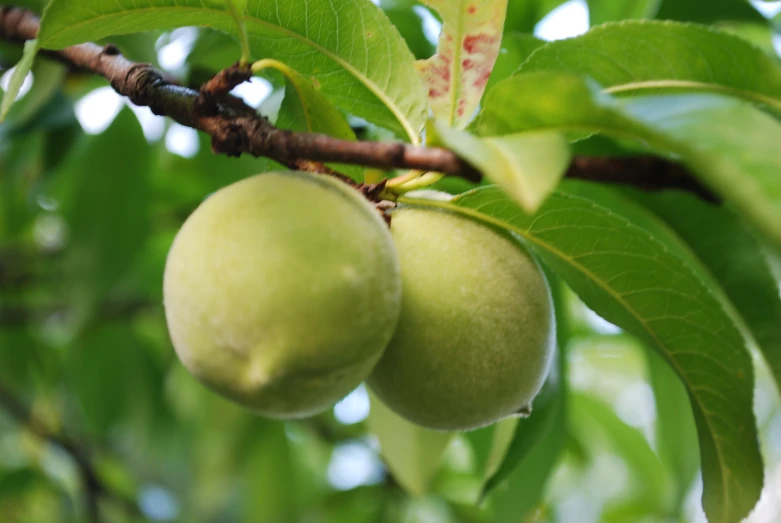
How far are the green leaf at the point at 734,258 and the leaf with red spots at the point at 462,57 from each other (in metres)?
0.27

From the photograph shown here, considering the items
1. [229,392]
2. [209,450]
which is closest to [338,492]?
[209,450]

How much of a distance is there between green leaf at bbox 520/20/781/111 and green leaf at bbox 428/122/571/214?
0.24 meters

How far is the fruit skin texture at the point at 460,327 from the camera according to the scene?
2.34ft

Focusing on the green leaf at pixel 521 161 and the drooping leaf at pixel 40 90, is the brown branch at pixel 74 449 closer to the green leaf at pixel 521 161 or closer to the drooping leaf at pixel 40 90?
the drooping leaf at pixel 40 90

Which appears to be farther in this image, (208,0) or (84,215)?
(84,215)

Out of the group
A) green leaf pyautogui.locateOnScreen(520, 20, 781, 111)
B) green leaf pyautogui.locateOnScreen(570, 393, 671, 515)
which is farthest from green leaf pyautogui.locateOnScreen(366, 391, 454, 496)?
green leaf pyautogui.locateOnScreen(570, 393, 671, 515)

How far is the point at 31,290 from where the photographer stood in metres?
1.98

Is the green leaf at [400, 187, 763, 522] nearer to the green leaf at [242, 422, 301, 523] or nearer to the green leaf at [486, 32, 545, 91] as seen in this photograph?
the green leaf at [486, 32, 545, 91]

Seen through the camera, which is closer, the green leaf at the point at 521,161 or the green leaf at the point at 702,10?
the green leaf at the point at 521,161

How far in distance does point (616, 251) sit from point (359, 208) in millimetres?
261

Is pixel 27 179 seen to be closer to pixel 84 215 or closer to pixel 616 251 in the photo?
pixel 84 215

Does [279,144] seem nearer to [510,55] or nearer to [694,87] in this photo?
[694,87]

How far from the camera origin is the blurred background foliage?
132cm

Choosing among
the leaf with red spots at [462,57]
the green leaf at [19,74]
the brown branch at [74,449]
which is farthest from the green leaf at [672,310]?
the brown branch at [74,449]
